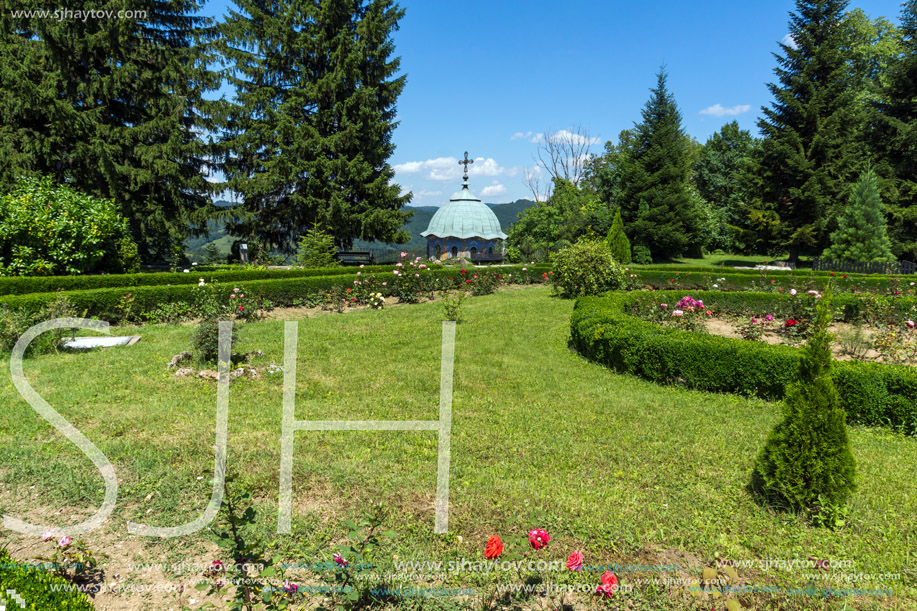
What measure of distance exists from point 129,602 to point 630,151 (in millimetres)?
34938

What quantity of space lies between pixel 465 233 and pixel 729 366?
95.7ft

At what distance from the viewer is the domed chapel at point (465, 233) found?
34594 millimetres

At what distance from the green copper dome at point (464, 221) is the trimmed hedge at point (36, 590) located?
32893 mm

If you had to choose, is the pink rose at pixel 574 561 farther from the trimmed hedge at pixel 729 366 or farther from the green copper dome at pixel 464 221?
the green copper dome at pixel 464 221

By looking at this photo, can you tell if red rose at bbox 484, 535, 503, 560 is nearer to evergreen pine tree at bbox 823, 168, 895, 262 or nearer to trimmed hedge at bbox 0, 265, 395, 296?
trimmed hedge at bbox 0, 265, 395, 296

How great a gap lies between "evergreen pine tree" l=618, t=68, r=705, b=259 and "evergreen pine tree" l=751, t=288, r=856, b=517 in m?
28.2

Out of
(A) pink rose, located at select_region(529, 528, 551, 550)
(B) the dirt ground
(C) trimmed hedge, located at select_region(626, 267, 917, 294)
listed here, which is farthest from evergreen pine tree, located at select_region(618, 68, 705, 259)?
(A) pink rose, located at select_region(529, 528, 551, 550)

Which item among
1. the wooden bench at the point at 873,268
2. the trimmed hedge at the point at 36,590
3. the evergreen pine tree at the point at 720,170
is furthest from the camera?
the evergreen pine tree at the point at 720,170

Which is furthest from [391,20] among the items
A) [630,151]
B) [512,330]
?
[512,330]

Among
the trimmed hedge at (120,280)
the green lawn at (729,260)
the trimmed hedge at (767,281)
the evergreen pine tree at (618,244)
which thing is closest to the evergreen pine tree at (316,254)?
the trimmed hedge at (120,280)

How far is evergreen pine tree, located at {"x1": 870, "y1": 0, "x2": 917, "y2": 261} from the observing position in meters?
22.8

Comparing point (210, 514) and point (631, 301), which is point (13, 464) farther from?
point (631, 301)

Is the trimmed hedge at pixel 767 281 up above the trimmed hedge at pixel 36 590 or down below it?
above

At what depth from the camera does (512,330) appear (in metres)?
10.5
